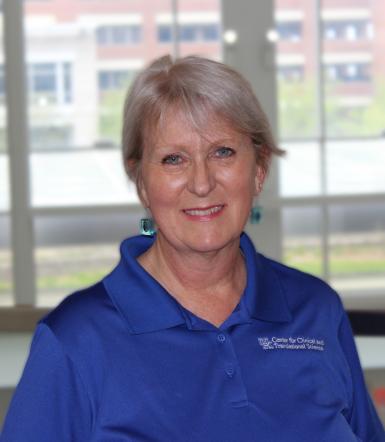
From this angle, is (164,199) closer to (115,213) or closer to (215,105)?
(215,105)

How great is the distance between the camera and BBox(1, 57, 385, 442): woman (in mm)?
2018

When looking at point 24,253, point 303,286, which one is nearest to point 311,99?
point 24,253

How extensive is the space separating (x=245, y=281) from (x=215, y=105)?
40 cm

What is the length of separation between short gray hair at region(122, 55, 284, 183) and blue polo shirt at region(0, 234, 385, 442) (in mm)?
286

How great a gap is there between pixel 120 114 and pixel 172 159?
3.61 m

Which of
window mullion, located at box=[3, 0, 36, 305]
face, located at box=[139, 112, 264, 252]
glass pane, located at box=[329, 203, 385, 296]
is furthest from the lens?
glass pane, located at box=[329, 203, 385, 296]

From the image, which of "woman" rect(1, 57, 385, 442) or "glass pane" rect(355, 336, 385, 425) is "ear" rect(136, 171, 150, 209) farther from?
"glass pane" rect(355, 336, 385, 425)

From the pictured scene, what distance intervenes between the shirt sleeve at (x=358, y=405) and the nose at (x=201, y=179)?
44 cm

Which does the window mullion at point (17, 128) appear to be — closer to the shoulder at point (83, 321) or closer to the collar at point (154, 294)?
the collar at point (154, 294)

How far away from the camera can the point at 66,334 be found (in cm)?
204

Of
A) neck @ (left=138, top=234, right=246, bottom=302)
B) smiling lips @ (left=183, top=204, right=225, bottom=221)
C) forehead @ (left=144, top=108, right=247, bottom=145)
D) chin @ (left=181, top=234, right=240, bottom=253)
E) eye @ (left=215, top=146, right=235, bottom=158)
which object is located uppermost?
forehead @ (left=144, top=108, right=247, bottom=145)

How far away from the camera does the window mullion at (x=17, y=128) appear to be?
5.57 metres

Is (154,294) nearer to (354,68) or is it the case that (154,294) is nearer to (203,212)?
(203,212)

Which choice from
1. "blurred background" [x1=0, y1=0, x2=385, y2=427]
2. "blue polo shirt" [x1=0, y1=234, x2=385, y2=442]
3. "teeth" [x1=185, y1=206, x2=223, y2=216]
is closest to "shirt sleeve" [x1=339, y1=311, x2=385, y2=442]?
"blue polo shirt" [x1=0, y1=234, x2=385, y2=442]
